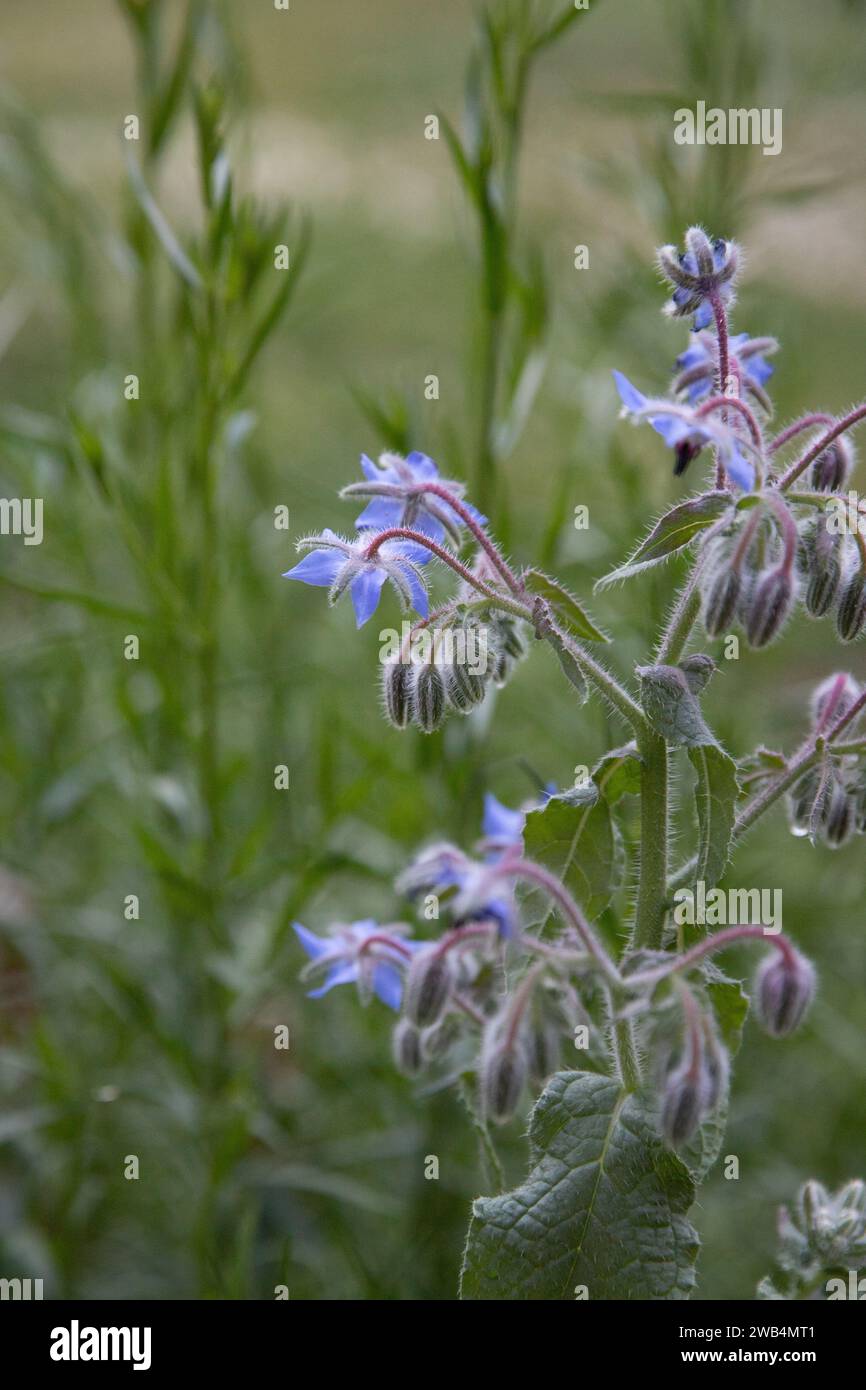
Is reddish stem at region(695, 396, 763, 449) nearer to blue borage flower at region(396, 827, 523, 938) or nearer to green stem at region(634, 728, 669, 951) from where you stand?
green stem at region(634, 728, 669, 951)

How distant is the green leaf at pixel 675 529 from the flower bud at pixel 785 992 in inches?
10.9

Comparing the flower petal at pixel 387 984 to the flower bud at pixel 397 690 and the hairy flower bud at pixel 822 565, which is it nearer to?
the flower bud at pixel 397 690

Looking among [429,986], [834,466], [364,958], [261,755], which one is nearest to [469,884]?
[429,986]

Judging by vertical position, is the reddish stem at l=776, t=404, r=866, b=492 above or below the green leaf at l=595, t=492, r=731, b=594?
above

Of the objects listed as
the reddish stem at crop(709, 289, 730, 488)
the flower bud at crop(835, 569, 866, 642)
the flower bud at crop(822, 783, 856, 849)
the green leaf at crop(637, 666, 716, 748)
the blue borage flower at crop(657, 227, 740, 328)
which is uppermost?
the blue borage flower at crop(657, 227, 740, 328)

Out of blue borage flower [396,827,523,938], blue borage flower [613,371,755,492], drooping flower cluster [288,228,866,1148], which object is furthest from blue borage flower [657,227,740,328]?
blue borage flower [396,827,523,938]

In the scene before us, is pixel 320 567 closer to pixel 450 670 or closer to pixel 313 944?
pixel 450 670

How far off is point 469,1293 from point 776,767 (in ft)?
1.46

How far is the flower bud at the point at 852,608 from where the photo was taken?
97 cm

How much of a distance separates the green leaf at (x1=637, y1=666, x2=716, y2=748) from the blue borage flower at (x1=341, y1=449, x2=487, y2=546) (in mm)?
167

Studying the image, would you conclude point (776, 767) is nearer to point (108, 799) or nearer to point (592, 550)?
point (592, 550)

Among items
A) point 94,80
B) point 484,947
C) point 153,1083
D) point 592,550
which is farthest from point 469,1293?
point 94,80

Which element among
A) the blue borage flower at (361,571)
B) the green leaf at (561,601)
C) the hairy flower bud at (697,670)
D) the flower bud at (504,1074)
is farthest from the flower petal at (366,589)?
the flower bud at (504,1074)

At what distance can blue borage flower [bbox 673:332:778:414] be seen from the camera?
108cm
